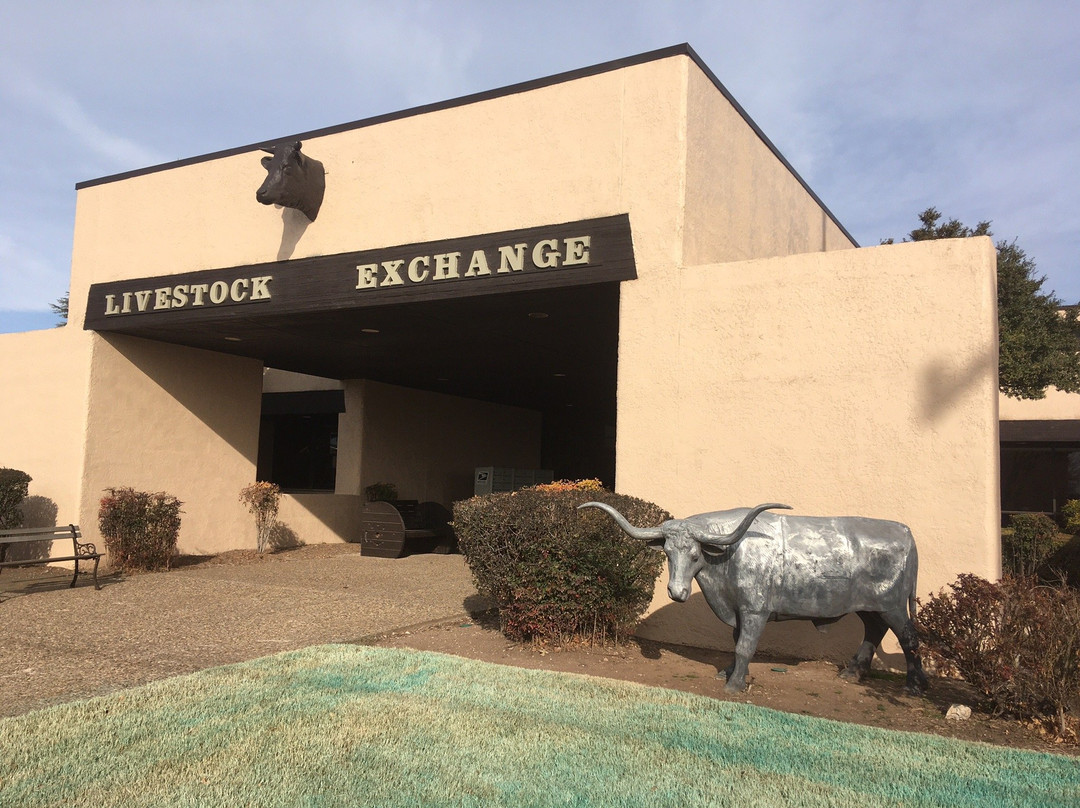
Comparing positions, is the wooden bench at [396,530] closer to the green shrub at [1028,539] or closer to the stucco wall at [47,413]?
the stucco wall at [47,413]

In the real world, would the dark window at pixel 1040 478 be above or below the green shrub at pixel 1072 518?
above

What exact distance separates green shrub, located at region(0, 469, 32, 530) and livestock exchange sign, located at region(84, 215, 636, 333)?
2363 millimetres

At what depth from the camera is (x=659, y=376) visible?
7.72 metres

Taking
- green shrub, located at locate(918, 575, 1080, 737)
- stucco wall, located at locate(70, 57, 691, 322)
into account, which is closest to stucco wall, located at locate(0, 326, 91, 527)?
stucco wall, located at locate(70, 57, 691, 322)

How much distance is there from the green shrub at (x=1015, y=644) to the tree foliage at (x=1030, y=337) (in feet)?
42.6

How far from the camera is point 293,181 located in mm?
9750

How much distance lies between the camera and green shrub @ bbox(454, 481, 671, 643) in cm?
661

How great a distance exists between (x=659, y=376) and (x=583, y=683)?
320 cm

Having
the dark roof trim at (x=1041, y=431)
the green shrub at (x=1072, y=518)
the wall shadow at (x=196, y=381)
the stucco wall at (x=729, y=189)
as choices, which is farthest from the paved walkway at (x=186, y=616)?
the dark roof trim at (x=1041, y=431)

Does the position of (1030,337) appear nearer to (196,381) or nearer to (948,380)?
(948,380)

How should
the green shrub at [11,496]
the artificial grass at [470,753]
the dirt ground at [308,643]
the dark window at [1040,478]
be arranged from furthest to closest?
the dark window at [1040,478] → the green shrub at [11,496] → the dirt ground at [308,643] → the artificial grass at [470,753]

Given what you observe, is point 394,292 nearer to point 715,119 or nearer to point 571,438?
point 715,119

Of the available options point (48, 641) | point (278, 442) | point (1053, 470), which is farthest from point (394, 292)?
point (1053, 470)

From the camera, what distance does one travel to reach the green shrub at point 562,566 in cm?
661
